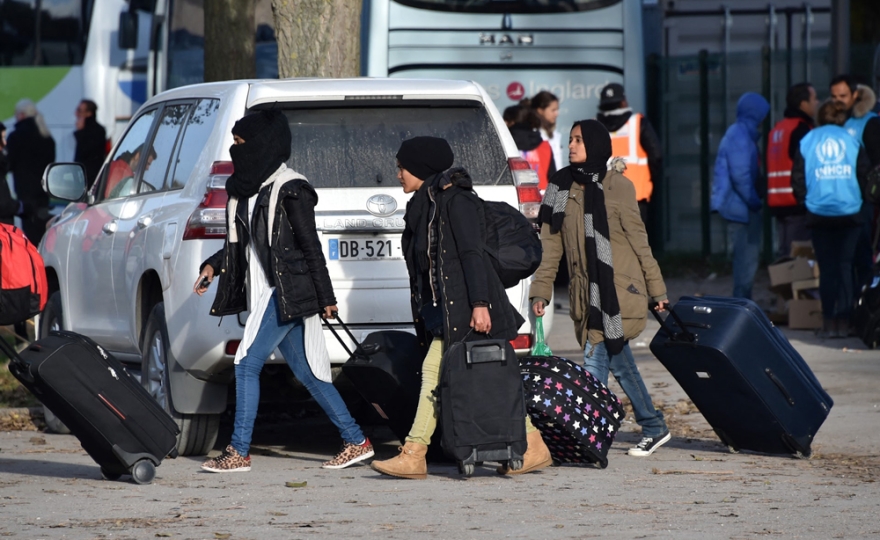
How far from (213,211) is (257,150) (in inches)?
19.8

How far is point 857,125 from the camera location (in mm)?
11375

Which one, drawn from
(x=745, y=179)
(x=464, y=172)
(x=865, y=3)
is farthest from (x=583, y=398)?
(x=865, y=3)

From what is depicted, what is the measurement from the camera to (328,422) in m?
9.16

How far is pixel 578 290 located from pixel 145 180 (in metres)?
2.36

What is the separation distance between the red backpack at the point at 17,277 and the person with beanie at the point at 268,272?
80 cm

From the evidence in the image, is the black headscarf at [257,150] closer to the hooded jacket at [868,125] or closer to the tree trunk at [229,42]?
the tree trunk at [229,42]

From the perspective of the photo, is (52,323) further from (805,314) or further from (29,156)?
(29,156)

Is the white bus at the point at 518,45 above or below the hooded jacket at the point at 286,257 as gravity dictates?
above

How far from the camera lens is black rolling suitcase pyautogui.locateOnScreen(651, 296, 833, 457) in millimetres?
6906

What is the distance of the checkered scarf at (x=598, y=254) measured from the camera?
23.1 feet

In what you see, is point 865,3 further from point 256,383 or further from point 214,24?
point 256,383

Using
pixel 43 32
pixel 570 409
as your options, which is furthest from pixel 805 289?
pixel 43 32

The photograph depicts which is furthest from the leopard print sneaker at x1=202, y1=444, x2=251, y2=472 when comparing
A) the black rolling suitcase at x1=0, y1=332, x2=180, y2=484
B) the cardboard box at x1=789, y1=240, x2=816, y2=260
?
the cardboard box at x1=789, y1=240, x2=816, y2=260

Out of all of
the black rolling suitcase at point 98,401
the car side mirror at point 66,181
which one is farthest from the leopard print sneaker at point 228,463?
the car side mirror at point 66,181
